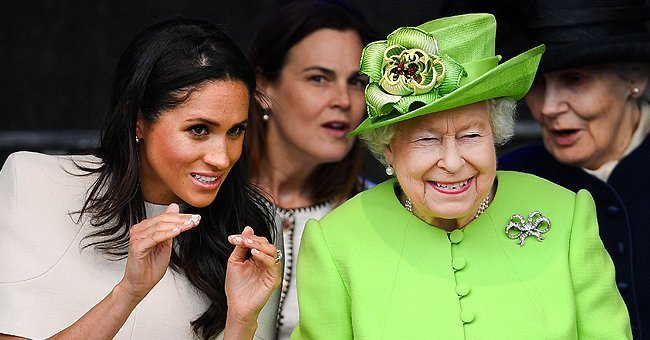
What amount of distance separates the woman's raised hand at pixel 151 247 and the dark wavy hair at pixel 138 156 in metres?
0.35

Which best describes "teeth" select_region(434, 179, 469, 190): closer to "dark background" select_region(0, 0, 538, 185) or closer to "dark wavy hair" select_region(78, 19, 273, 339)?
"dark wavy hair" select_region(78, 19, 273, 339)

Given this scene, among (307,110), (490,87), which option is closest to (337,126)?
(307,110)

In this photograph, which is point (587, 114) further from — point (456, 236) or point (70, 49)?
point (70, 49)

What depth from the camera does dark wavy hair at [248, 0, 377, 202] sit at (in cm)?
475

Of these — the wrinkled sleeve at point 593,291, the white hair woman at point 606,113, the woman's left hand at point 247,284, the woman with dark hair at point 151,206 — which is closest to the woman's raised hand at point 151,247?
the woman with dark hair at point 151,206

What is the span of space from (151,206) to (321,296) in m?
0.66

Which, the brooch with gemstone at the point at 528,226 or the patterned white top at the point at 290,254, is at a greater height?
the brooch with gemstone at the point at 528,226

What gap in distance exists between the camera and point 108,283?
12.2ft

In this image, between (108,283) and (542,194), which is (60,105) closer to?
(108,283)

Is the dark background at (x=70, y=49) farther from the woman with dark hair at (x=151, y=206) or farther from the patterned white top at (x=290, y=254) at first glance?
the woman with dark hair at (x=151, y=206)

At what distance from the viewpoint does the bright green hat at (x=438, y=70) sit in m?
3.32

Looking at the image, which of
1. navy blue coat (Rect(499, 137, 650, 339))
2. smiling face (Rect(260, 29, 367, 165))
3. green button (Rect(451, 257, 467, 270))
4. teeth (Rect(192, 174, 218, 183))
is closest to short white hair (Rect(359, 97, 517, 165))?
green button (Rect(451, 257, 467, 270))

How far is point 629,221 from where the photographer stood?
4164 millimetres

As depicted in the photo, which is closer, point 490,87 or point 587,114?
point 490,87
